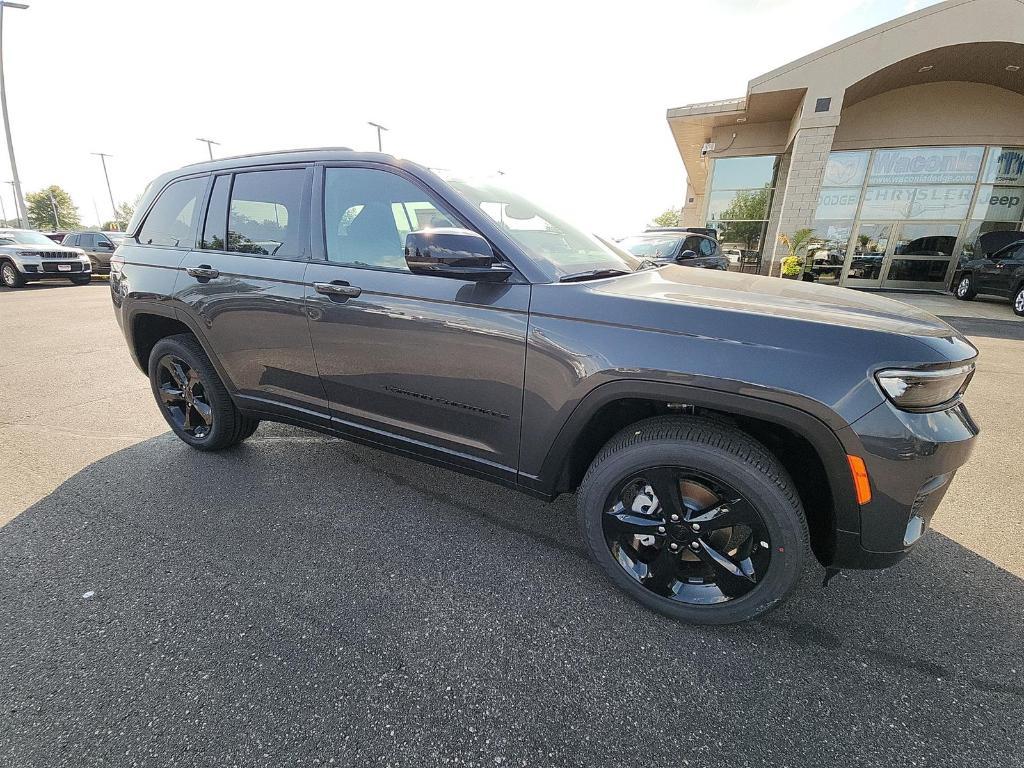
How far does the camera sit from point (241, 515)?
2576 mm

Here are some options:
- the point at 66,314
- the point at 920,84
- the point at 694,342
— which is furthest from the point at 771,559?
the point at 920,84

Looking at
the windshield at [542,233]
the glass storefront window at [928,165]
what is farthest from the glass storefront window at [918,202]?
the windshield at [542,233]

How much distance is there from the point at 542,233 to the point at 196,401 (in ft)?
8.57

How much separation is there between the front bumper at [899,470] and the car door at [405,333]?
1208 mm

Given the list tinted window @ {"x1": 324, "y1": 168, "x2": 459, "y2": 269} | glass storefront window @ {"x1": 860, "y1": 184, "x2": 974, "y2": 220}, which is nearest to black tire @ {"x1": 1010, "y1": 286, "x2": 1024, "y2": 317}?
glass storefront window @ {"x1": 860, "y1": 184, "x2": 974, "y2": 220}

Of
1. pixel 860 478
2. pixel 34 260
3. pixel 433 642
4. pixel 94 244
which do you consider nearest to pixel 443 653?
pixel 433 642

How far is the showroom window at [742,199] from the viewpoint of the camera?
1582 cm

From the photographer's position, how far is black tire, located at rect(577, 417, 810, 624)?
1.67 meters

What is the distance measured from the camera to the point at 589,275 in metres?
2.08

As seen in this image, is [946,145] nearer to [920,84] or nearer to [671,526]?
[920,84]

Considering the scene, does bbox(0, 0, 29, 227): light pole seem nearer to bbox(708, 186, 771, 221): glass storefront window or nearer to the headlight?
bbox(708, 186, 771, 221): glass storefront window

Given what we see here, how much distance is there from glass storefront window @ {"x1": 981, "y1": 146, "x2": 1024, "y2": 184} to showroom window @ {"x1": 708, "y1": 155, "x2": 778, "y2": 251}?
5233 mm

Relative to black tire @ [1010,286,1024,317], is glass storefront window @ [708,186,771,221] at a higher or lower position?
higher

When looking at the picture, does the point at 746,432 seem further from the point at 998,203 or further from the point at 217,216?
the point at 998,203
